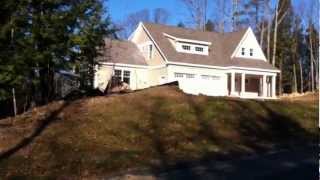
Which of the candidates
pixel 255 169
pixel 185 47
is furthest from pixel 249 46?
pixel 255 169

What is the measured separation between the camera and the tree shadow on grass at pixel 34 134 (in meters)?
16.5

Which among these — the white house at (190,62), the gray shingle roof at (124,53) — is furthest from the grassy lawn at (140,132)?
the gray shingle roof at (124,53)

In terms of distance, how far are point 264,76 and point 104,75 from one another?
13722 mm

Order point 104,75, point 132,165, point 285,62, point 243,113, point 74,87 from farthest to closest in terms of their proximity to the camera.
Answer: point 285,62 → point 104,75 → point 74,87 → point 243,113 → point 132,165

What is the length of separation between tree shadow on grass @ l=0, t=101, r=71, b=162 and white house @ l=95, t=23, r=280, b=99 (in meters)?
21.6

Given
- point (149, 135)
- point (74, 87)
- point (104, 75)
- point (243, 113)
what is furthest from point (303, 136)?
point (104, 75)

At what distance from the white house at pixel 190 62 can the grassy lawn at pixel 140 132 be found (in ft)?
63.4

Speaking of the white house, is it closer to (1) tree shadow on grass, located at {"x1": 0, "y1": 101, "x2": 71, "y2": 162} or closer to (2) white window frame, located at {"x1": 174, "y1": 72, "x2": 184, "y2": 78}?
(2) white window frame, located at {"x1": 174, "y1": 72, "x2": 184, "y2": 78}

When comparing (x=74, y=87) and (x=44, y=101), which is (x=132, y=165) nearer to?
(x=44, y=101)

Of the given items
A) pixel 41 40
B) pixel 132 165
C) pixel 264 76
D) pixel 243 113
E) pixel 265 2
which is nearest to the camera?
pixel 132 165

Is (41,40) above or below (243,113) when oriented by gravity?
above

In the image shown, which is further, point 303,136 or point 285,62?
point 285,62

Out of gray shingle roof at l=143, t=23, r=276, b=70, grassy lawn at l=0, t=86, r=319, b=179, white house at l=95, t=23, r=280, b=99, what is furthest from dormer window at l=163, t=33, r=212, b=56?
grassy lawn at l=0, t=86, r=319, b=179

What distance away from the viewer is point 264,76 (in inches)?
1964
